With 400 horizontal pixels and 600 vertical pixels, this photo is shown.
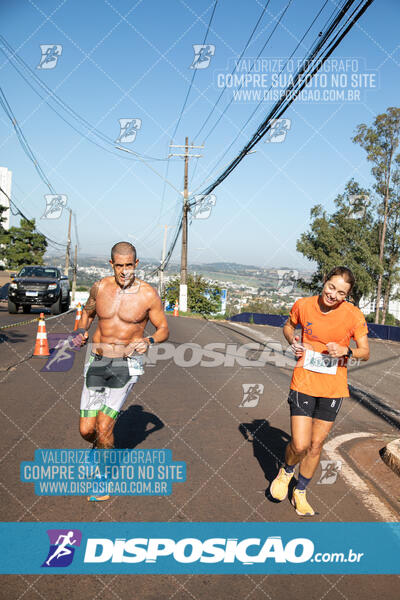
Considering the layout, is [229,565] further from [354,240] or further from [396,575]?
[354,240]

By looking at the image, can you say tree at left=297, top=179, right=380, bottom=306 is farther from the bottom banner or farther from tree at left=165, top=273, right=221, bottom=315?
the bottom banner

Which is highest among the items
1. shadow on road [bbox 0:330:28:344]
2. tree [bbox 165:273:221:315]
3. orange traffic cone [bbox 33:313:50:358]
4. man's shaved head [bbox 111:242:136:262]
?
man's shaved head [bbox 111:242:136:262]

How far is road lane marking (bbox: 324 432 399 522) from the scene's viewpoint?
4194mm

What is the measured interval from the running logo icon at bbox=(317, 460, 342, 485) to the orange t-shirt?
3.73ft

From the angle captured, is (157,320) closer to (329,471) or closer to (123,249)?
(123,249)

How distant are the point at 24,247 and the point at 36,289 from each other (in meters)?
53.8

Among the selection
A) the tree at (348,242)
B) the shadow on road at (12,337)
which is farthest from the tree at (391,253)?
the shadow on road at (12,337)

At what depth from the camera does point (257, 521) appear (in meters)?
3.94

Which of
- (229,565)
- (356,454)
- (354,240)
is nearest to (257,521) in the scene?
(229,565)

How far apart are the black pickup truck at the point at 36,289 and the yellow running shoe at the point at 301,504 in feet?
64.5

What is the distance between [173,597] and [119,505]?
49.0 inches

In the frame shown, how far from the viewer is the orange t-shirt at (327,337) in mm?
4242

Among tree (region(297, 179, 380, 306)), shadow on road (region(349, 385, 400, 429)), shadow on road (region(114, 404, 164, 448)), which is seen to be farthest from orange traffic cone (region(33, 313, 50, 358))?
tree (region(297, 179, 380, 306))

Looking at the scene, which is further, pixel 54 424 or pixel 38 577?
pixel 54 424
